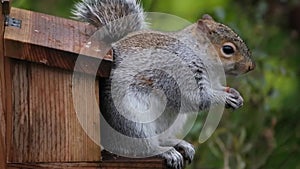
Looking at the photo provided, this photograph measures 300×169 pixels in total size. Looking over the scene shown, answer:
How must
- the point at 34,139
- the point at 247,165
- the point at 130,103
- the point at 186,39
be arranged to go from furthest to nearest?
the point at 247,165 < the point at 186,39 < the point at 130,103 < the point at 34,139

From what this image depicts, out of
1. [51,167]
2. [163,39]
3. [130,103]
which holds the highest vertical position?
[163,39]

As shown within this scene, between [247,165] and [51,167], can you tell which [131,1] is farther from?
[247,165]

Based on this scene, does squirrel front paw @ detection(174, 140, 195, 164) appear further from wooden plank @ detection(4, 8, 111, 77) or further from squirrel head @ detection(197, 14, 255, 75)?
wooden plank @ detection(4, 8, 111, 77)

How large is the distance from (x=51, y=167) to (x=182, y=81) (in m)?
0.44

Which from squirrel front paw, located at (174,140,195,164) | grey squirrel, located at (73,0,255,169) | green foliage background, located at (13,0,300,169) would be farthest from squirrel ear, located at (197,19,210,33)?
green foliage background, located at (13,0,300,169)

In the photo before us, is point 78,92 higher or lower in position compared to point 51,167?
higher

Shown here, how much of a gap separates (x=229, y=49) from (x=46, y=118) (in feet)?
1.89

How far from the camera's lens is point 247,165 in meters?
3.43

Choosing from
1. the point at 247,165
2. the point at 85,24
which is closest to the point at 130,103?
the point at 85,24

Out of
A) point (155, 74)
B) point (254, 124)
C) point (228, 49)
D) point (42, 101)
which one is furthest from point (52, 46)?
point (254, 124)

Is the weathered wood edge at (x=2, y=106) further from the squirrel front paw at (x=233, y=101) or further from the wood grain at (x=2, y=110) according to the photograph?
the squirrel front paw at (x=233, y=101)

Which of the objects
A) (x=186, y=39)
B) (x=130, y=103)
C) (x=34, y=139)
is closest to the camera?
(x=34, y=139)

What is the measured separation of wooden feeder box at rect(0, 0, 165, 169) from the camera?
2.14 m

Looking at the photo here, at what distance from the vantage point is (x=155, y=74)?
2363 mm
